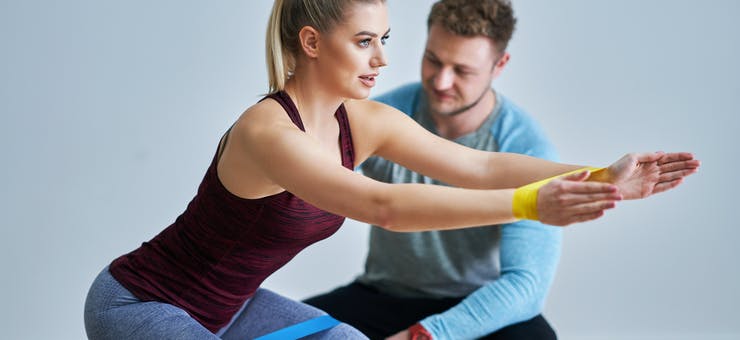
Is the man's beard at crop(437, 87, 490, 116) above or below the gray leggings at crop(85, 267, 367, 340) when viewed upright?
above

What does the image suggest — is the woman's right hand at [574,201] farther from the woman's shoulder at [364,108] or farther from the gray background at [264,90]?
the gray background at [264,90]

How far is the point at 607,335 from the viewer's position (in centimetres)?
429

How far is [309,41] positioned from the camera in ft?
6.98

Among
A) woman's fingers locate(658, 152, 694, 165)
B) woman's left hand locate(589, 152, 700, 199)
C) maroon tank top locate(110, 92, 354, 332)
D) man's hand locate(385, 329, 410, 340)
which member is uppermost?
woman's fingers locate(658, 152, 694, 165)

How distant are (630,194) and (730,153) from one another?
2.34 m

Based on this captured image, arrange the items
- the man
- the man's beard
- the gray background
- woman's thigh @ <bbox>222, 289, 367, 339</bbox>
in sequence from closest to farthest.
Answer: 1. woman's thigh @ <bbox>222, 289, 367, 339</bbox>
2. the man
3. the man's beard
4. the gray background

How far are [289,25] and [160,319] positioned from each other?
0.64 m

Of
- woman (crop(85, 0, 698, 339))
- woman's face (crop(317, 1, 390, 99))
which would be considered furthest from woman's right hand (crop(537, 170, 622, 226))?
woman's face (crop(317, 1, 390, 99))

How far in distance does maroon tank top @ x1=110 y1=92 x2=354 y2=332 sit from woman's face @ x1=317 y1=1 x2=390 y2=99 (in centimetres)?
11

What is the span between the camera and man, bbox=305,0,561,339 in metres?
3.01

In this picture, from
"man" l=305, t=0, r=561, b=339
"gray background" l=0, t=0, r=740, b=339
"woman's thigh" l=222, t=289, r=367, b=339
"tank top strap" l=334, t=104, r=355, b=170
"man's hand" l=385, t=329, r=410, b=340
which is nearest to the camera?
"tank top strap" l=334, t=104, r=355, b=170

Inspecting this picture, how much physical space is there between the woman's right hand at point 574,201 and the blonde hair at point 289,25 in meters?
0.61

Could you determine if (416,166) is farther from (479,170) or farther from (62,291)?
(62,291)

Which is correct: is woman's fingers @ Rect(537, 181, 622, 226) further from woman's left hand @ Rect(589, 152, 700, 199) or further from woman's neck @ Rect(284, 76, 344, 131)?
woman's neck @ Rect(284, 76, 344, 131)
